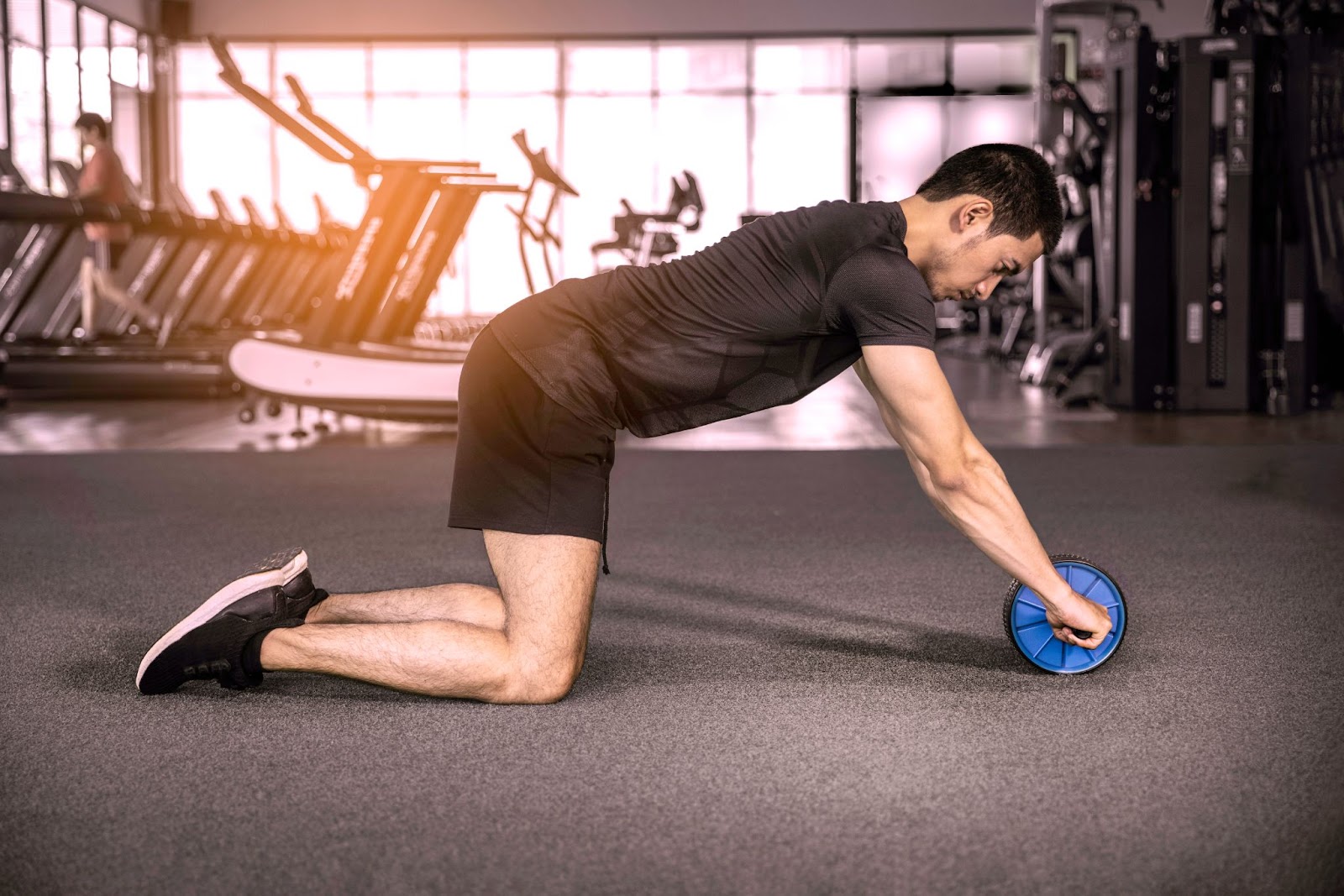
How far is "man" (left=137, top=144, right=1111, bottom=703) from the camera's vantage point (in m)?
2.06

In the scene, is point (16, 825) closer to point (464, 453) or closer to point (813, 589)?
point (464, 453)

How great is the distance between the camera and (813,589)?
3.17m

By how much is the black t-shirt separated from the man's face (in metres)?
0.08

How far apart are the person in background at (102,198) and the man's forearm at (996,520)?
7.84 metres

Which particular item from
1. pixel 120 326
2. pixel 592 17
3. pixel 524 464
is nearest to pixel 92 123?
pixel 120 326

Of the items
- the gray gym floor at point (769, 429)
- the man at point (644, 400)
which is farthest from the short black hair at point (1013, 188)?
the gray gym floor at point (769, 429)

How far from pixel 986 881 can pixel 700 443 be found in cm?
484

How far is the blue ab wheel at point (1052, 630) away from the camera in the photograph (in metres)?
2.38

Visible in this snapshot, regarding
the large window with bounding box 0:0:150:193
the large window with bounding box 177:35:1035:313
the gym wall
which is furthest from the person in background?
the gym wall

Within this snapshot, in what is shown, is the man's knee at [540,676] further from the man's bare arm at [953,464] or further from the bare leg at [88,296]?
the bare leg at [88,296]

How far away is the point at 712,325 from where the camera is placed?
217cm

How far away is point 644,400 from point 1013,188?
0.72m

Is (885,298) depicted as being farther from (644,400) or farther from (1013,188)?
(644,400)

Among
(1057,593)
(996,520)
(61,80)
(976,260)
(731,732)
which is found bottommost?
(731,732)
